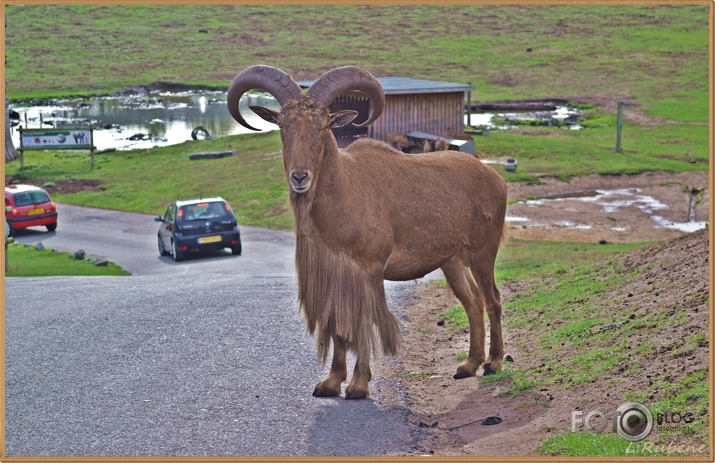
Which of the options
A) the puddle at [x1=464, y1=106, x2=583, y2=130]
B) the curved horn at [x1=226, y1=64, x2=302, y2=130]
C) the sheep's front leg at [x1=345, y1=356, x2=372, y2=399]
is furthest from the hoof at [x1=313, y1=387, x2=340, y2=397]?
the puddle at [x1=464, y1=106, x2=583, y2=130]

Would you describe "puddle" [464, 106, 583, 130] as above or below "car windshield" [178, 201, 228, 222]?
below

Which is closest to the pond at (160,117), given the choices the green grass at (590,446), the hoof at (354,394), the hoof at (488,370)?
the hoof at (488,370)

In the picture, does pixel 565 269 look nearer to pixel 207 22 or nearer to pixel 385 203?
pixel 385 203

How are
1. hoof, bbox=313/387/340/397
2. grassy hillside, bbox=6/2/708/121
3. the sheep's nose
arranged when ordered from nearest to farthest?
1. the sheep's nose
2. hoof, bbox=313/387/340/397
3. grassy hillside, bbox=6/2/708/121

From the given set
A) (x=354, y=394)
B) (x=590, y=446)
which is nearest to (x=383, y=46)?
(x=354, y=394)

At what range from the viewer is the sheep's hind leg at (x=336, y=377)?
12.8 meters

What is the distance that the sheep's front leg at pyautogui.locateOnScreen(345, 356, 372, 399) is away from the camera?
12.7m

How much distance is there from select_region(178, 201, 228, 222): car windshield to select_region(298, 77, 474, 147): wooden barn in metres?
13.7

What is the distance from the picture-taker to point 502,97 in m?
84.0

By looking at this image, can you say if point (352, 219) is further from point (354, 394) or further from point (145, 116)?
point (145, 116)

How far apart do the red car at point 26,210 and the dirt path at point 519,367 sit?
21653mm

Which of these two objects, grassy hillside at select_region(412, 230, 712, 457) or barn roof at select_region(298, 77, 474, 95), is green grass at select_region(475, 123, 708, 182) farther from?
grassy hillside at select_region(412, 230, 712, 457)

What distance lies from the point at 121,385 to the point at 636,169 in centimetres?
3817

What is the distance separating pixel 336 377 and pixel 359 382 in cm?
33
